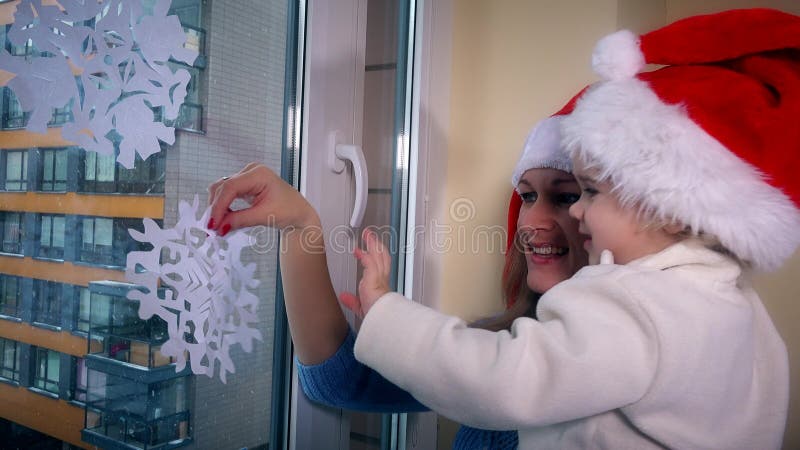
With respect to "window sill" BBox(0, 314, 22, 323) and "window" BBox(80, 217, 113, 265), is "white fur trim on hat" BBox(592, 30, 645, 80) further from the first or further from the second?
"window sill" BBox(0, 314, 22, 323)

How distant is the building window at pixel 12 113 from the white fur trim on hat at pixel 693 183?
733mm

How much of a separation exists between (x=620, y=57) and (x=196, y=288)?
763mm

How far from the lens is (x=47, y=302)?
74 centimetres

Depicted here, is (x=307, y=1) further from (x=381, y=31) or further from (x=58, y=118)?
(x=58, y=118)

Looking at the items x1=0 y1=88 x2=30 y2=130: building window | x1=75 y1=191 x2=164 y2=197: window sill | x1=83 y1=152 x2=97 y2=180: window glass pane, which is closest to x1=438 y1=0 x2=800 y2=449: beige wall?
x1=75 y1=191 x2=164 y2=197: window sill

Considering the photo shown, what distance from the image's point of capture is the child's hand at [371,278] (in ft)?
2.64

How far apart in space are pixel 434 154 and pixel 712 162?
1.00m

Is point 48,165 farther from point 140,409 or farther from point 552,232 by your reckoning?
point 552,232

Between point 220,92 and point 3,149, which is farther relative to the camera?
point 220,92

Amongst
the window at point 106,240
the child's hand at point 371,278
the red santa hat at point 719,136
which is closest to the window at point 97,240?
the window at point 106,240

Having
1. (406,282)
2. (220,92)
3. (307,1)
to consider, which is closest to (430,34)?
(307,1)

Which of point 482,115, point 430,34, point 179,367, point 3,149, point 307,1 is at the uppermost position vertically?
point 430,34

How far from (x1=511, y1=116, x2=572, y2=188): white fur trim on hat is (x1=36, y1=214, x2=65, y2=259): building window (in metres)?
0.83

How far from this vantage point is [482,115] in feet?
5.65
